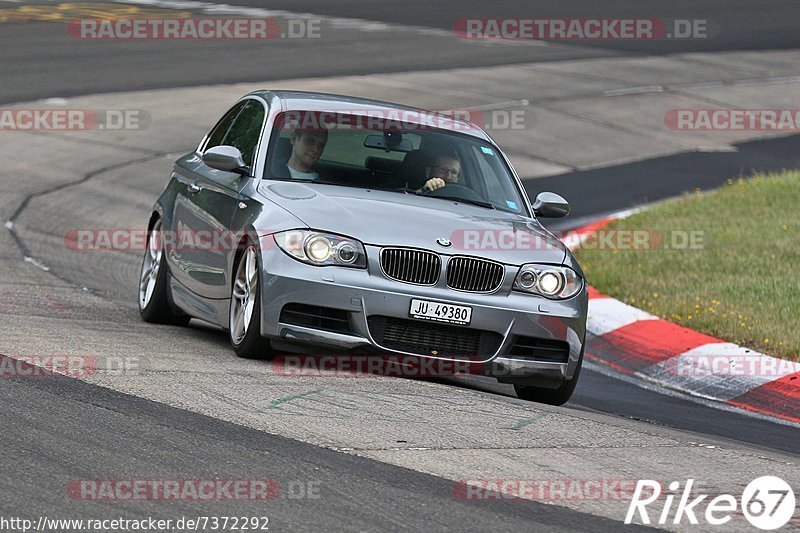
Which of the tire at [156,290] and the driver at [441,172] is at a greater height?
the driver at [441,172]

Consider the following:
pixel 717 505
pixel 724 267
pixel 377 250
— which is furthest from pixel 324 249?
pixel 724 267

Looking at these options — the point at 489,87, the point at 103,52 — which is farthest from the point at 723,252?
the point at 103,52

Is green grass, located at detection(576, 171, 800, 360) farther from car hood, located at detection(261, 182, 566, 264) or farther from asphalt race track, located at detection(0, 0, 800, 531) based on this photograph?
car hood, located at detection(261, 182, 566, 264)

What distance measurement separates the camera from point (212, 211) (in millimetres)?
9273

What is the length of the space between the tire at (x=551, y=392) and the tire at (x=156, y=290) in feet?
8.00

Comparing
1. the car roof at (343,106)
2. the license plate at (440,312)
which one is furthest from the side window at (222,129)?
the license plate at (440,312)

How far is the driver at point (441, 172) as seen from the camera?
9188 mm

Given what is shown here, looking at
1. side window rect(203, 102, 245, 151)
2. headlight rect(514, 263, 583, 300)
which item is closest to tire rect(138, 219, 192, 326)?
side window rect(203, 102, 245, 151)

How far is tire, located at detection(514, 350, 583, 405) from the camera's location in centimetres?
860

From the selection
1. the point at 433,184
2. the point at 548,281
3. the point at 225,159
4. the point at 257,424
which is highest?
the point at 225,159

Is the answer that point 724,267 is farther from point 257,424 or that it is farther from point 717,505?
point 717,505

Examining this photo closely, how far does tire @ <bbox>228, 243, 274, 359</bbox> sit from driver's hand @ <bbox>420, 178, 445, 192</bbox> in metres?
1.24

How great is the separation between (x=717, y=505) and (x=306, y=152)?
13.4 feet

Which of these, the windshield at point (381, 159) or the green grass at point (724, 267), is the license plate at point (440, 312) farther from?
the green grass at point (724, 267)
